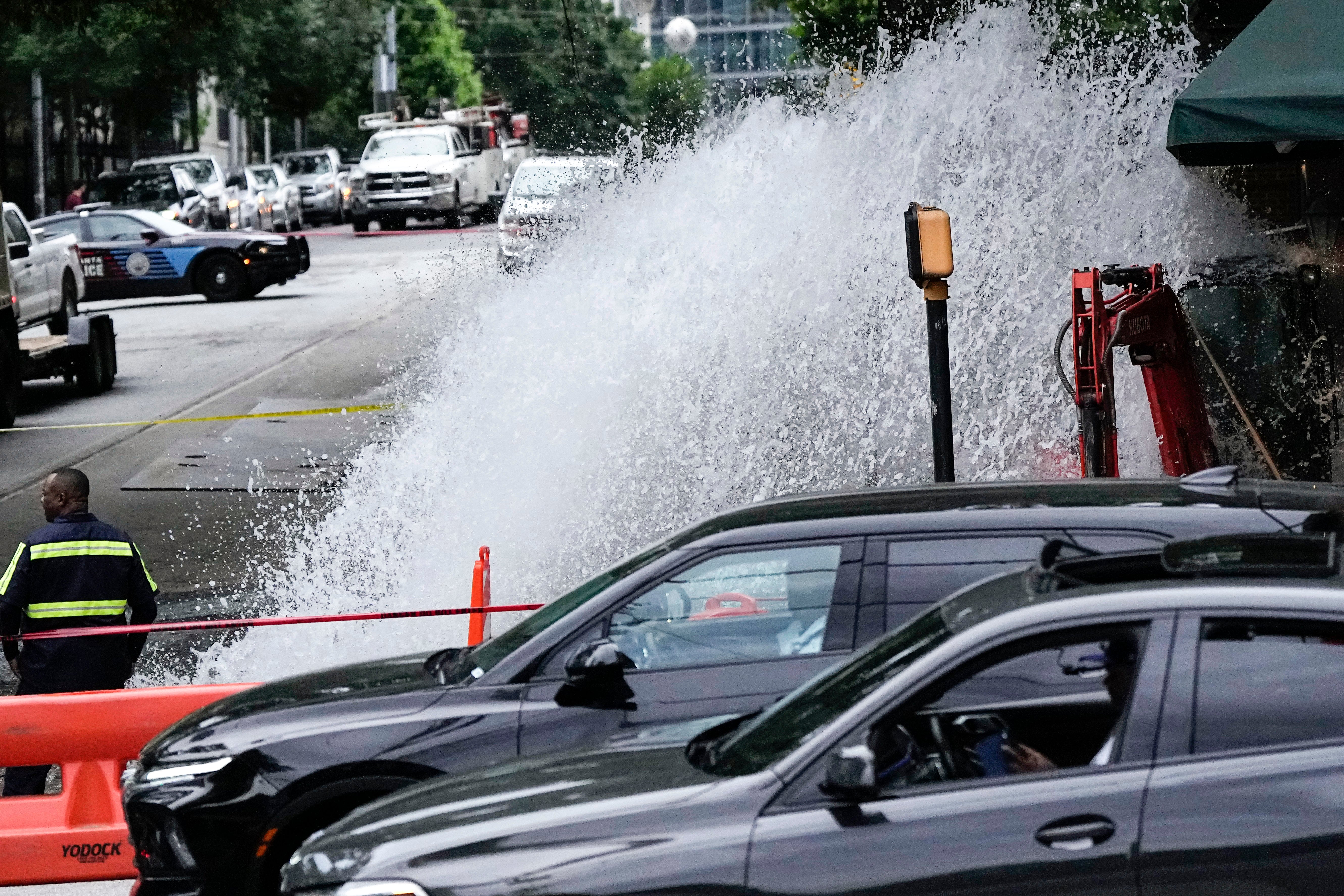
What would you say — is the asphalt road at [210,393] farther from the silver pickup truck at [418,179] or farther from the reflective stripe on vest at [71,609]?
the silver pickup truck at [418,179]

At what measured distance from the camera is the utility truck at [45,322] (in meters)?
18.0

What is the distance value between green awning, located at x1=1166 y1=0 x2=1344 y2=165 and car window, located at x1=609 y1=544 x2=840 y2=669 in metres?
4.82

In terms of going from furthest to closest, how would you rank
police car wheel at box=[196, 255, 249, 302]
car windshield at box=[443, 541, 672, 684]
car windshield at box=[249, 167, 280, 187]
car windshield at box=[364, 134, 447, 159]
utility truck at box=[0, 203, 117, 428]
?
car windshield at box=[249, 167, 280, 187]
car windshield at box=[364, 134, 447, 159]
police car wheel at box=[196, 255, 249, 302]
utility truck at box=[0, 203, 117, 428]
car windshield at box=[443, 541, 672, 684]

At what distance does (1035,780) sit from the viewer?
148 inches

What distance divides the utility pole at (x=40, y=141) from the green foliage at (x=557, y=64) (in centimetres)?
1315

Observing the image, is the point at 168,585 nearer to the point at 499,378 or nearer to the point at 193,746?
the point at 499,378

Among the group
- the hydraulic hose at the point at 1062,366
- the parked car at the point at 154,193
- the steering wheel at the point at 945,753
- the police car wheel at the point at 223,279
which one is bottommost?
the steering wheel at the point at 945,753

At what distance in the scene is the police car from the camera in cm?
2727

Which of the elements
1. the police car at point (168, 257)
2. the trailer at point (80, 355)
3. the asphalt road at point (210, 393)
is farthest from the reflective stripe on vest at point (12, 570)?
the police car at point (168, 257)

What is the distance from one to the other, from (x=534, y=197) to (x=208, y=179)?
1660cm

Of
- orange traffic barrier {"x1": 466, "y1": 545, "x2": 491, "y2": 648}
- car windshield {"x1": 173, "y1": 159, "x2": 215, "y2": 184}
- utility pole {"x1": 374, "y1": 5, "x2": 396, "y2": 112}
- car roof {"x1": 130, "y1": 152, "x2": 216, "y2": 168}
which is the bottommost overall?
orange traffic barrier {"x1": 466, "y1": 545, "x2": 491, "y2": 648}

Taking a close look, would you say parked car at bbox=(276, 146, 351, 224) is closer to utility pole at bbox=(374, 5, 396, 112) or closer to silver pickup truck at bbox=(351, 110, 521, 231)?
silver pickup truck at bbox=(351, 110, 521, 231)

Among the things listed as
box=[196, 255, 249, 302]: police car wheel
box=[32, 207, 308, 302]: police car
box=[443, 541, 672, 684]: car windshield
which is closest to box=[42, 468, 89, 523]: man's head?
box=[443, 541, 672, 684]: car windshield

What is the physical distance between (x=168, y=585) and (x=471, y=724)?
7.48 m
